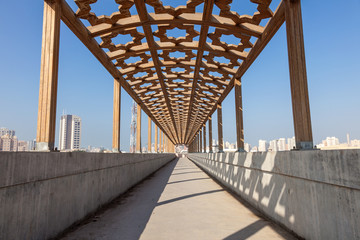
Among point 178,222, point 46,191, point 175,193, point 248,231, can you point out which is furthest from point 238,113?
point 46,191

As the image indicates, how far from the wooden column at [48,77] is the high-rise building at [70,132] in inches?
6107

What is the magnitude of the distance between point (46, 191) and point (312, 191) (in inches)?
147

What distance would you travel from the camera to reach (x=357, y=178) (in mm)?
2496

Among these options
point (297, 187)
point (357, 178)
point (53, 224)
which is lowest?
point (53, 224)

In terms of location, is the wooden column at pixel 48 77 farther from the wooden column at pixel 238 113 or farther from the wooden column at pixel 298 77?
the wooden column at pixel 238 113

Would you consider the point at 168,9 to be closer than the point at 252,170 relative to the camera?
No

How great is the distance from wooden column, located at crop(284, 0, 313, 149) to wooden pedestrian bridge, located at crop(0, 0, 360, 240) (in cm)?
2

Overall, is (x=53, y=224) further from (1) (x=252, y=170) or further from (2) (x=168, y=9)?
(2) (x=168, y=9)

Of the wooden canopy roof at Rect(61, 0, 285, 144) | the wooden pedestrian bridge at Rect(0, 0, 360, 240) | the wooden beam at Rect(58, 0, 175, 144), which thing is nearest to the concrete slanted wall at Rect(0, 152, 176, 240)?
the wooden pedestrian bridge at Rect(0, 0, 360, 240)

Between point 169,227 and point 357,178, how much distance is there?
3.03 meters

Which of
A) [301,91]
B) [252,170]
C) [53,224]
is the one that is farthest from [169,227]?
[301,91]

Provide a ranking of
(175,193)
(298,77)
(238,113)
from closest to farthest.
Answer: (298,77) < (175,193) < (238,113)

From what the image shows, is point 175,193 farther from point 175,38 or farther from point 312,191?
point 175,38

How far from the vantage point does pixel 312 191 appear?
3.39m
